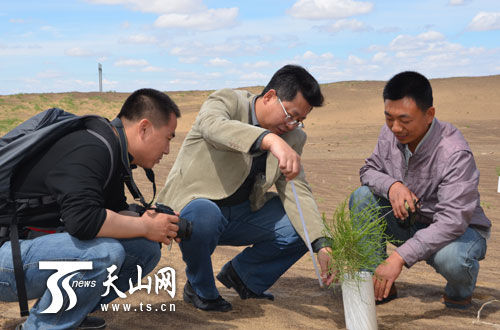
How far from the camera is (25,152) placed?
277 centimetres

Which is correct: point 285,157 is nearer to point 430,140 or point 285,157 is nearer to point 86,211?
point 86,211

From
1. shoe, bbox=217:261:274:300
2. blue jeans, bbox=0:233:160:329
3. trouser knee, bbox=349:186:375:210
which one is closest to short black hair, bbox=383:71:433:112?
trouser knee, bbox=349:186:375:210

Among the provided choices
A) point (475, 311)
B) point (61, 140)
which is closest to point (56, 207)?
point (61, 140)

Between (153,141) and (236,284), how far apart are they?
57.0 inches

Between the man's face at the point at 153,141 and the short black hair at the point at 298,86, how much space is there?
895 millimetres

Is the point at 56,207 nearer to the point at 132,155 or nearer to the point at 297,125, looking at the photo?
the point at 132,155

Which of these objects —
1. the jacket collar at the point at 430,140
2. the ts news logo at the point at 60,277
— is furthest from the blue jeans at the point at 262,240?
the ts news logo at the point at 60,277

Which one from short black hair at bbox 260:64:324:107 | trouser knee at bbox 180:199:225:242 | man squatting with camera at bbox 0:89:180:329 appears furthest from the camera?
short black hair at bbox 260:64:324:107

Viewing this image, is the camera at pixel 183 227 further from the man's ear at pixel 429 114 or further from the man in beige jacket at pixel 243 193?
the man's ear at pixel 429 114

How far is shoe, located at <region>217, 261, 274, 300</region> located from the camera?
411 cm

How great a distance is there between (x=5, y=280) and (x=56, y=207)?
42 cm

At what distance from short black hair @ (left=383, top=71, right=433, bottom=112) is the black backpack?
1831mm

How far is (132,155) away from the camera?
3182mm

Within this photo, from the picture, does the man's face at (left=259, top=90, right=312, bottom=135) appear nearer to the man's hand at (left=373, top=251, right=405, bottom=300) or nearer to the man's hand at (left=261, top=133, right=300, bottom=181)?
the man's hand at (left=261, top=133, right=300, bottom=181)
